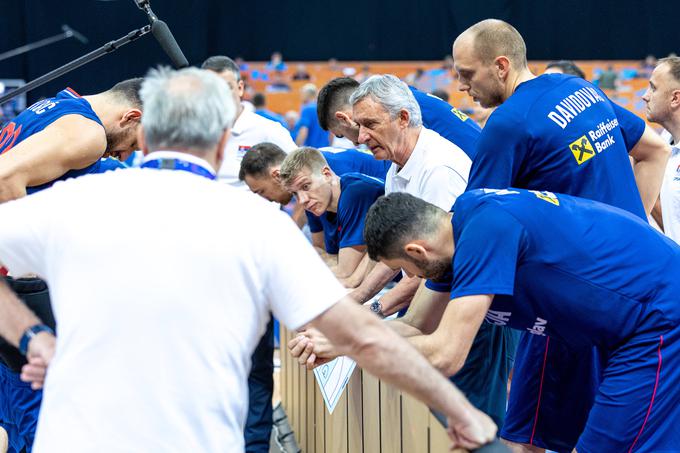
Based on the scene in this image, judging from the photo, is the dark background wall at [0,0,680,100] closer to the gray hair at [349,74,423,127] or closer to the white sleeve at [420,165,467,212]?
the gray hair at [349,74,423,127]

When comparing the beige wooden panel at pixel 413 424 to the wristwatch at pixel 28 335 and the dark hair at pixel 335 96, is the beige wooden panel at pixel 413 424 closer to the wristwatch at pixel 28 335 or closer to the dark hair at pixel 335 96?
the wristwatch at pixel 28 335

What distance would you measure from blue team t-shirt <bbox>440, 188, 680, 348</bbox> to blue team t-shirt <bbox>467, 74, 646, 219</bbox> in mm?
372

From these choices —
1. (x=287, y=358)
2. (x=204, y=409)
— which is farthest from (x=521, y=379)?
(x=287, y=358)

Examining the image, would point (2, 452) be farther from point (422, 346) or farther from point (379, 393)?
point (422, 346)

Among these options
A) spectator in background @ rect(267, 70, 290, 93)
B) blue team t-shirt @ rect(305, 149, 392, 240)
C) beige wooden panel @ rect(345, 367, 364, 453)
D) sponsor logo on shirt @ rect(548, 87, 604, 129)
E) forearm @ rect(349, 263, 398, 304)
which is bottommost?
spectator in background @ rect(267, 70, 290, 93)

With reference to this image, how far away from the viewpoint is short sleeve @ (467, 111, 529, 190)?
256cm

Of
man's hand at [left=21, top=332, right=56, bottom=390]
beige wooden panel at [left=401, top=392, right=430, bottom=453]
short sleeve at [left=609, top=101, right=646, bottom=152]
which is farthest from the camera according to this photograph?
short sleeve at [left=609, top=101, right=646, bottom=152]

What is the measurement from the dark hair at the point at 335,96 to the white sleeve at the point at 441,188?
85cm

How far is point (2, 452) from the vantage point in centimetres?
277

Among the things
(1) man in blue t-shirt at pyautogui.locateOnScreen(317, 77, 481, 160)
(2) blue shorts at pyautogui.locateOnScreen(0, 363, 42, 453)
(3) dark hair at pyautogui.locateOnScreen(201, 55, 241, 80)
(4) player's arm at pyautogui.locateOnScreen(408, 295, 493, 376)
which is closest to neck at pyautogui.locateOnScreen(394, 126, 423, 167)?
(1) man in blue t-shirt at pyautogui.locateOnScreen(317, 77, 481, 160)

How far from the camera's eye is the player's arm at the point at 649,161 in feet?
9.91

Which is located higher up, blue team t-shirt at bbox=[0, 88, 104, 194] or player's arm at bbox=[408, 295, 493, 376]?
blue team t-shirt at bbox=[0, 88, 104, 194]

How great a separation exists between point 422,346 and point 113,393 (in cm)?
83

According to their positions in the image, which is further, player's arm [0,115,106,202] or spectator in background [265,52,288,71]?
spectator in background [265,52,288,71]
